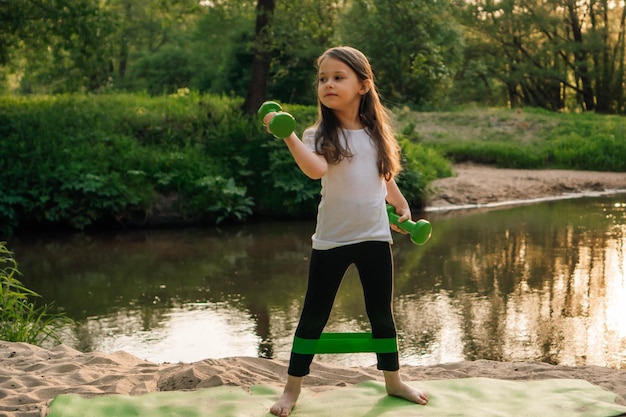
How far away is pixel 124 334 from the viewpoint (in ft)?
22.0

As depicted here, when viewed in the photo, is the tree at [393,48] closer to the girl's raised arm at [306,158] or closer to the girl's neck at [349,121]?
the girl's neck at [349,121]

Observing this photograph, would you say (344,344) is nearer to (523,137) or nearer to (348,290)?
(348,290)

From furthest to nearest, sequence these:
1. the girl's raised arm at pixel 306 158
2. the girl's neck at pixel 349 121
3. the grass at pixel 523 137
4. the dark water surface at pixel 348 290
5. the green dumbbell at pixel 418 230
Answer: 1. the grass at pixel 523 137
2. the dark water surface at pixel 348 290
3. the girl's neck at pixel 349 121
4. the green dumbbell at pixel 418 230
5. the girl's raised arm at pixel 306 158

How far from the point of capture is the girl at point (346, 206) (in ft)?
12.7

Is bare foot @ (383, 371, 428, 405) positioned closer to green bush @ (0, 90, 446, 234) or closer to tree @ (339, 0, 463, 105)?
green bush @ (0, 90, 446, 234)

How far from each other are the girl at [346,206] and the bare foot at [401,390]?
0.10m

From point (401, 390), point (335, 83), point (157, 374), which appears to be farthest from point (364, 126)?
point (157, 374)

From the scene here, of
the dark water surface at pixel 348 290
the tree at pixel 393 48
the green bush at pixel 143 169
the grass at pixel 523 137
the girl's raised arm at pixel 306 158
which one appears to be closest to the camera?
the girl's raised arm at pixel 306 158

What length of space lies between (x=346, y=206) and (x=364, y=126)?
42 cm

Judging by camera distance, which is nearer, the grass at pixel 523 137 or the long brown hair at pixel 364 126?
the long brown hair at pixel 364 126

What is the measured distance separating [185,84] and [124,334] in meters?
19.0

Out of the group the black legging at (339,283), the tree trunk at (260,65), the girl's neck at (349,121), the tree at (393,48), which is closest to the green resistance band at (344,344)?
the black legging at (339,283)

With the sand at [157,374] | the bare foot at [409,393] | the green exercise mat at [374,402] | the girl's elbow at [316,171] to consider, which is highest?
the girl's elbow at [316,171]

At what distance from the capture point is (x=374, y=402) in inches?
160
